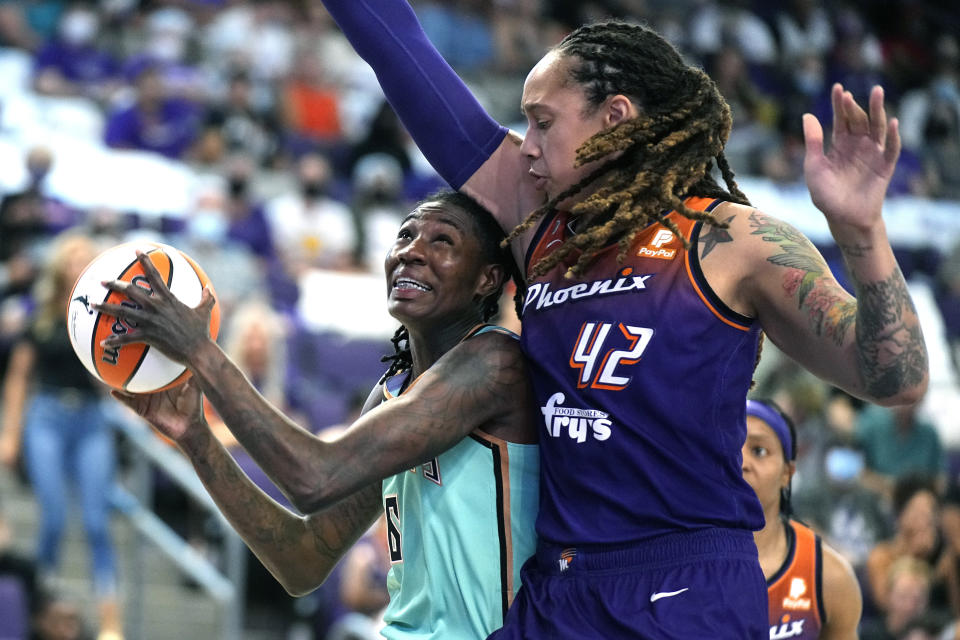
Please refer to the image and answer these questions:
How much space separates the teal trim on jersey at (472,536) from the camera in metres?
3.31

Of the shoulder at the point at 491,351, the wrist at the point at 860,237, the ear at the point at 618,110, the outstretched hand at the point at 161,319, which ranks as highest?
the ear at the point at 618,110

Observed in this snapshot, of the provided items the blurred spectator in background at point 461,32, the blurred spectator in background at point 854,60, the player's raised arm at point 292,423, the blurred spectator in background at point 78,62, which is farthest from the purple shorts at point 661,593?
the blurred spectator in background at point 854,60

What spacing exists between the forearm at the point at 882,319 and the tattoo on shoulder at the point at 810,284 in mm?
73

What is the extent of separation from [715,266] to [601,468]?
1.77ft

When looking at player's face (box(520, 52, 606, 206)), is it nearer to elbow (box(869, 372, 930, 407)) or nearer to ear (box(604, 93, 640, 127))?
ear (box(604, 93, 640, 127))

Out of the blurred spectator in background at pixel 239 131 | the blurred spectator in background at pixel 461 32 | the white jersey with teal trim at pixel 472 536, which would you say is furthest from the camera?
the blurred spectator in background at pixel 461 32

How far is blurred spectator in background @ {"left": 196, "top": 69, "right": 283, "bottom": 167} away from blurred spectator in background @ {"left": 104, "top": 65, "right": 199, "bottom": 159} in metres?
0.26

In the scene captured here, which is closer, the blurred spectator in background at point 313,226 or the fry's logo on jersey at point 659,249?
the fry's logo on jersey at point 659,249

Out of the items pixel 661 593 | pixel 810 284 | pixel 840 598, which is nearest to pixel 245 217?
pixel 840 598

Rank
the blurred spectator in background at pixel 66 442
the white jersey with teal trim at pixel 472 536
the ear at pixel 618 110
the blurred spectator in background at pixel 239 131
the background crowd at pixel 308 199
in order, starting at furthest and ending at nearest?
1. the blurred spectator in background at pixel 239 131
2. the background crowd at pixel 308 199
3. the blurred spectator in background at pixel 66 442
4. the white jersey with teal trim at pixel 472 536
5. the ear at pixel 618 110

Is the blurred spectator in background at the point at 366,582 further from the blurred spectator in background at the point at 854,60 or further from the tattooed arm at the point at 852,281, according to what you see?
the blurred spectator in background at the point at 854,60

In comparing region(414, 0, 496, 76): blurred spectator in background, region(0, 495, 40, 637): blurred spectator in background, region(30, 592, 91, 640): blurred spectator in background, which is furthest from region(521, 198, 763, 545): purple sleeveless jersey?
region(414, 0, 496, 76): blurred spectator in background

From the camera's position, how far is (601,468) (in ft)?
10.00

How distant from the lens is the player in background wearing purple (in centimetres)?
469
